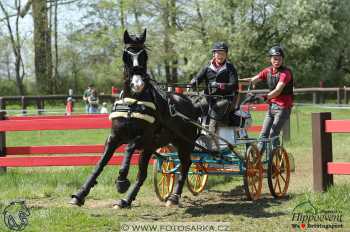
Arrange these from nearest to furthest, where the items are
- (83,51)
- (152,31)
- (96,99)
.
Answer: (96,99) < (152,31) < (83,51)

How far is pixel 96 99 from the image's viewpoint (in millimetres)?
23750

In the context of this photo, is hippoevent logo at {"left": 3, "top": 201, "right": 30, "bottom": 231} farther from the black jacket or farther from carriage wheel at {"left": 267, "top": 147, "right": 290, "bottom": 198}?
carriage wheel at {"left": 267, "top": 147, "right": 290, "bottom": 198}

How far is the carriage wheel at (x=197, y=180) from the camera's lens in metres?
8.35

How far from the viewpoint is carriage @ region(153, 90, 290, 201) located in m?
7.91

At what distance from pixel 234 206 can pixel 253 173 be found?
1.97 ft

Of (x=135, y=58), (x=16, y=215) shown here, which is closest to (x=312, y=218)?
(x=135, y=58)

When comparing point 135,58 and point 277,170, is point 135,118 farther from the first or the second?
point 277,170

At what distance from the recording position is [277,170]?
8.43 metres

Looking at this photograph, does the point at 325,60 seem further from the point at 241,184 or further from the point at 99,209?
the point at 99,209

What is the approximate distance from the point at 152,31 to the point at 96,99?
1274cm

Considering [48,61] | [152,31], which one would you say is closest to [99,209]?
[48,61]

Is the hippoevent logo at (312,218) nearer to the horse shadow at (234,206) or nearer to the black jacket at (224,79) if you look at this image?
the horse shadow at (234,206)

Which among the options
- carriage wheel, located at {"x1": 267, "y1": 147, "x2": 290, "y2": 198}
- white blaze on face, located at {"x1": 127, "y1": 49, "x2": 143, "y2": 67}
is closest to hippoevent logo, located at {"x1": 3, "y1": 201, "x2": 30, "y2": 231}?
white blaze on face, located at {"x1": 127, "y1": 49, "x2": 143, "y2": 67}

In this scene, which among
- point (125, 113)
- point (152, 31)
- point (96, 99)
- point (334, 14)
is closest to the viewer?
point (125, 113)
